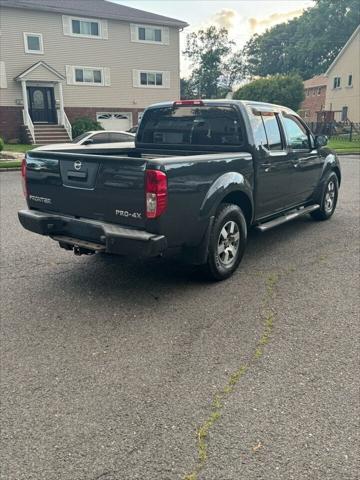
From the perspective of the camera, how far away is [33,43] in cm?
2527

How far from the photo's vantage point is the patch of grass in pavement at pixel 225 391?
2.29 meters

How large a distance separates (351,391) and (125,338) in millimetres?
1757

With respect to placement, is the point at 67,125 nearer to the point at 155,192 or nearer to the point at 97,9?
the point at 97,9

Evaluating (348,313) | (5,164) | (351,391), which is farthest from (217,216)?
(5,164)

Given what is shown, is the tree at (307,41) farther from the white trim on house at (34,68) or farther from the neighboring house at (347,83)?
the white trim on house at (34,68)

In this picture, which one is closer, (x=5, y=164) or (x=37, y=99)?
(x=5, y=164)

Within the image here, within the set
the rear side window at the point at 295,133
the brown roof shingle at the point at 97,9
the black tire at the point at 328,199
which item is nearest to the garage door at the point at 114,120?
the brown roof shingle at the point at 97,9

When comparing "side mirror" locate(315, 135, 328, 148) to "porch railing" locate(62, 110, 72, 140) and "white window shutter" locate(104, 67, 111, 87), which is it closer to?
"porch railing" locate(62, 110, 72, 140)

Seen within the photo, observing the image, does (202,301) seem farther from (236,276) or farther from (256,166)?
(256,166)

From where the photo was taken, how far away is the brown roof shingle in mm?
24484

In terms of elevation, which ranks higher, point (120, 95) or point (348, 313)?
point (120, 95)

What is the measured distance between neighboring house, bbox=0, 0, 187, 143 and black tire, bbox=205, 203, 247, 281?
2240cm

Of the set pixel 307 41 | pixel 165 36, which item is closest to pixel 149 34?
pixel 165 36

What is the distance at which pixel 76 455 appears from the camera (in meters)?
2.31
